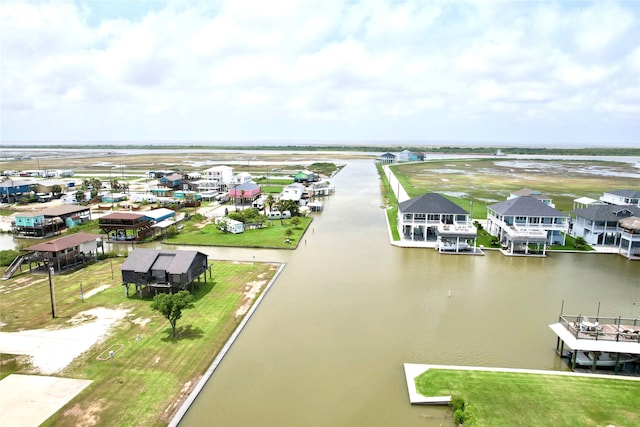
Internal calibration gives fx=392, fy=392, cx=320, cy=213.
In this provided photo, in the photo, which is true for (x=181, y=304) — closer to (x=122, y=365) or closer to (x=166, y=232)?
(x=122, y=365)

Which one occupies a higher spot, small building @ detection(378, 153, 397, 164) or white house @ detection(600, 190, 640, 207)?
small building @ detection(378, 153, 397, 164)

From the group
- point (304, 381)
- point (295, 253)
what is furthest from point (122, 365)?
point (295, 253)

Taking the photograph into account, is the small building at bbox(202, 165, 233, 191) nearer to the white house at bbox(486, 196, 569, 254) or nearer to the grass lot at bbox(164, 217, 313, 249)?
the grass lot at bbox(164, 217, 313, 249)

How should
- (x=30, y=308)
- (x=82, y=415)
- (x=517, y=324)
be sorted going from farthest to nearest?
(x=30, y=308) < (x=517, y=324) < (x=82, y=415)

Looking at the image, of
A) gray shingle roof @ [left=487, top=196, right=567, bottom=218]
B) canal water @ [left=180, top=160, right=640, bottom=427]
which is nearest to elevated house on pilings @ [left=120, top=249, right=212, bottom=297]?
canal water @ [left=180, top=160, right=640, bottom=427]

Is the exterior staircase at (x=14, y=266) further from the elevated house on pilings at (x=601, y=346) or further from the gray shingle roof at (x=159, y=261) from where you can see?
the elevated house on pilings at (x=601, y=346)

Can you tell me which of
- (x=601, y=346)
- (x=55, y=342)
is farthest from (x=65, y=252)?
(x=601, y=346)
